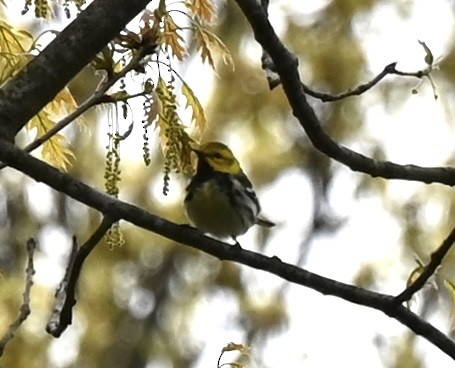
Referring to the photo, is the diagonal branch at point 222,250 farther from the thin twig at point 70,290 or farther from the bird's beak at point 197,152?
the bird's beak at point 197,152

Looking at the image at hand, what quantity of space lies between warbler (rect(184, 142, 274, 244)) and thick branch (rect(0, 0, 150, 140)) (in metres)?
0.49

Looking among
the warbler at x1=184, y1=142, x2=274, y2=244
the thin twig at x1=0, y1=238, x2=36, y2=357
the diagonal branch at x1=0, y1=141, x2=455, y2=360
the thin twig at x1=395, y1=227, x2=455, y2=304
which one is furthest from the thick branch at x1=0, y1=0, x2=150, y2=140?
the warbler at x1=184, y1=142, x2=274, y2=244

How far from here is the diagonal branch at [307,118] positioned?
2.33ft

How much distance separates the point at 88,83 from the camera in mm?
2018

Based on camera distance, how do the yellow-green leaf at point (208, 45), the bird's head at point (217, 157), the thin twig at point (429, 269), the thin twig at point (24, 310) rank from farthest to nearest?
1. the bird's head at point (217, 157)
2. the yellow-green leaf at point (208, 45)
3. the thin twig at point (24, 310)
4. the thin twig at point (429, 269)

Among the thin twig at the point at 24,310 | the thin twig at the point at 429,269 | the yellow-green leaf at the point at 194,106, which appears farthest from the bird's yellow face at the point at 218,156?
the thin twig at the point at 429,269

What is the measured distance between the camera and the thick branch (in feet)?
2.38

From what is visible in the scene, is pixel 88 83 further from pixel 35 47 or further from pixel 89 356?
pixel 35 47

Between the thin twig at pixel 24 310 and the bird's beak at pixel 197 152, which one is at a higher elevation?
the bird's beak at pixel 197 152

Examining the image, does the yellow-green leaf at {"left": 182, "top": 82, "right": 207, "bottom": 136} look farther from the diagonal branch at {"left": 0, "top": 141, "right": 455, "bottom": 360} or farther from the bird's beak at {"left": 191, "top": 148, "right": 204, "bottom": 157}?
the diagonal branch at {"left": 0, "top": 141, "right": 455, "bottom": 360}

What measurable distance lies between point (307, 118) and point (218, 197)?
0.54 meters

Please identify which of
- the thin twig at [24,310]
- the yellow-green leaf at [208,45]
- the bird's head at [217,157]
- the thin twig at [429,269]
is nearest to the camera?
the thin twig at [429,269]

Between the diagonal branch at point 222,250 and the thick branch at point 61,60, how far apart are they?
0.10 ft

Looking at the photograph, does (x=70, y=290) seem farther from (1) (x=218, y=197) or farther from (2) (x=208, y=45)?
(1) (x=218, y=197)
